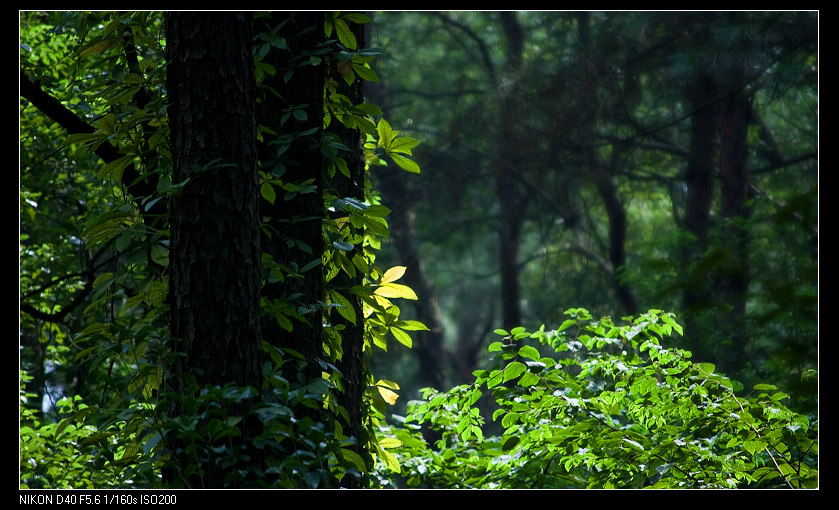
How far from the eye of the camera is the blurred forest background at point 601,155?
7379 mm

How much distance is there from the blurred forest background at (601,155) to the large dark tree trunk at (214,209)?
16.5ft

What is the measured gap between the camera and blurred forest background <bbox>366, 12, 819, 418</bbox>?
738cm

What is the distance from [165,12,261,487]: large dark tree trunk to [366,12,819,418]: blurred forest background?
5.04 metres

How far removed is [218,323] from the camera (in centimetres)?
174

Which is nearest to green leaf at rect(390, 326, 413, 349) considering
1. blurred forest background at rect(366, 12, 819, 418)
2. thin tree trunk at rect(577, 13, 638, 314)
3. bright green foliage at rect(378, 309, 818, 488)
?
bright green foliage at rect(378, 309, 818, 488)

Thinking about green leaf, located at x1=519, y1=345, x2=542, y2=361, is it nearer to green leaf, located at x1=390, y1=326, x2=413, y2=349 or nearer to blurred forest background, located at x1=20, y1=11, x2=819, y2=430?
green leaf, located at x1=390, y1=326, x2=413, y2=349

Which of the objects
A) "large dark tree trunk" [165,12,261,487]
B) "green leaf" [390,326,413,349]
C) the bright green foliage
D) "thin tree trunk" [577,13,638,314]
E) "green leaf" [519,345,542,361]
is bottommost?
the bright green foliage

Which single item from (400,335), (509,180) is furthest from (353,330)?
(509,180)

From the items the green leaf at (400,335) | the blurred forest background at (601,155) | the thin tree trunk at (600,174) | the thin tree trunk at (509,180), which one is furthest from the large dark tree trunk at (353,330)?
the thin tree trunk at (509,180)

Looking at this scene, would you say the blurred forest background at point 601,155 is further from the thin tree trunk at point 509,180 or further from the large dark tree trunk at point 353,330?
the large dark tree trunk at point 353,330

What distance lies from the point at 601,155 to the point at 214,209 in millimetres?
8440

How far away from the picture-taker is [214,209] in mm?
1759

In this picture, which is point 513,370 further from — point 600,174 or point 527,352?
point 600,174
